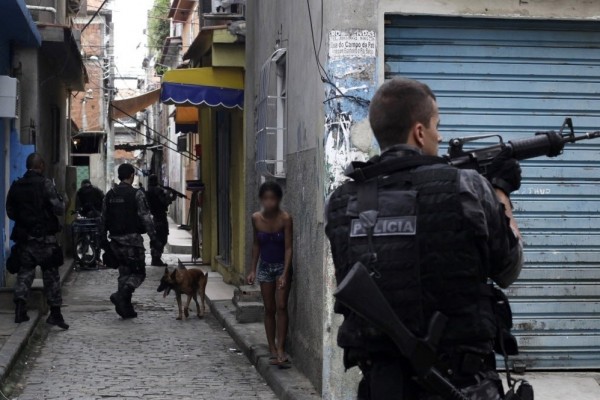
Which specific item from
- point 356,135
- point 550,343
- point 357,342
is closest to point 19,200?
point 356,135

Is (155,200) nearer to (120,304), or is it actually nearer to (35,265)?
(120,304)

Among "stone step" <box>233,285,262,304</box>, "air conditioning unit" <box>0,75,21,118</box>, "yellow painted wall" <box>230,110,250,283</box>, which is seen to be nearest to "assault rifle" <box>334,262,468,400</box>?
"stone step" <box>233,285,262,304</box>

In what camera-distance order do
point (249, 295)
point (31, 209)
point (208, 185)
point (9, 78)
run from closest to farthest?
point (31, 209)
point (249, 295)
point (9, 78)
point (208, 185)

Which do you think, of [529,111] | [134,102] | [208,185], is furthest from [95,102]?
[529,111]

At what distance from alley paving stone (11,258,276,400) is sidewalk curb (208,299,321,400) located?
0.10 m

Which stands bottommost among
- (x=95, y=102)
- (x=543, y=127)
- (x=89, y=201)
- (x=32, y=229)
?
(x=89, y=201)

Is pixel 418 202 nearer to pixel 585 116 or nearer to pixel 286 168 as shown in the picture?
pixel 585 116

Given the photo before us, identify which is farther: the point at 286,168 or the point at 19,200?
the point at 19,200

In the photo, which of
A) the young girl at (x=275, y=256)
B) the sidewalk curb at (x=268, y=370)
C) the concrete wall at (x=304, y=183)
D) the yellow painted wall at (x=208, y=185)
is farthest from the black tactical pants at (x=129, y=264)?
the yellow painted wall at (x=208, y=185)

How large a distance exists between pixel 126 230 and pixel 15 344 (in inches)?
142

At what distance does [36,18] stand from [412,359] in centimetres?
1625

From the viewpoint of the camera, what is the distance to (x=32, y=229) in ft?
39.8

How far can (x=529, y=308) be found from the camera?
8445mm

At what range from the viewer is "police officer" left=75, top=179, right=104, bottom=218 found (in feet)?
72.5
